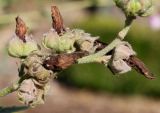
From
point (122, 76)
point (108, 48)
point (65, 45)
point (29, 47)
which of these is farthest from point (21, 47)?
point (122, 76)

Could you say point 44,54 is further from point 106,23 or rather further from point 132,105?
point 106,23

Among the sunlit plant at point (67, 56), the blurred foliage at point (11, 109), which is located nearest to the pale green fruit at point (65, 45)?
the sunlit plant at point (67, 56)

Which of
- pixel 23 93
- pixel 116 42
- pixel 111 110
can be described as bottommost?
pixel 111 110

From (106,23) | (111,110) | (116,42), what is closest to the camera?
(116,42)

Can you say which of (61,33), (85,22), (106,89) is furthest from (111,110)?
(61,33)

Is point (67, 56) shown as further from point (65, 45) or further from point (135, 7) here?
point (135, 7)

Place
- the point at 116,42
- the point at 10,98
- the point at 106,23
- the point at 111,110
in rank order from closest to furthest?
the point at 116,42 → the point at 10,98 → the point at 111,110 → the point at 106,23
